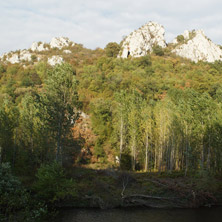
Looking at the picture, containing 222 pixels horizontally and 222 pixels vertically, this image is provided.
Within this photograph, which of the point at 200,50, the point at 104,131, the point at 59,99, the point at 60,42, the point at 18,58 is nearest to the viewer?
the point at 59,99

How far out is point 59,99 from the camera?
3334 cm

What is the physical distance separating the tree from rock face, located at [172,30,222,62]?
94.7m

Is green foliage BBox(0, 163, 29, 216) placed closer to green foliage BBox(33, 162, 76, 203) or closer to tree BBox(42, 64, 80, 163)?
green foliage BBox(33, 162, 76, 203)

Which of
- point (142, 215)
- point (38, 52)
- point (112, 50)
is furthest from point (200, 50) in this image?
point (142, 215)

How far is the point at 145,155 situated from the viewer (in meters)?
47.2

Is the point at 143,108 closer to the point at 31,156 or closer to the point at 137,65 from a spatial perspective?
the point at 31,156

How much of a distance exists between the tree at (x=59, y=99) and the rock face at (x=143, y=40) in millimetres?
81379

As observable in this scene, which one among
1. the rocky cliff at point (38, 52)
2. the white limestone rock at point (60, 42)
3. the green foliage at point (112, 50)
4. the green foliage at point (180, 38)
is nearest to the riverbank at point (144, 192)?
the rocky cliff at point (38, 52)

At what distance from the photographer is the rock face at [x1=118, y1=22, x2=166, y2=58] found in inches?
4473

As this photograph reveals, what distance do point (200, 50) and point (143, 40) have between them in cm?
2767

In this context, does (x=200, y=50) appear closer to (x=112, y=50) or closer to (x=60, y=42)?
(x=112, y=50)

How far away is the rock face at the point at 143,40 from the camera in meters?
114

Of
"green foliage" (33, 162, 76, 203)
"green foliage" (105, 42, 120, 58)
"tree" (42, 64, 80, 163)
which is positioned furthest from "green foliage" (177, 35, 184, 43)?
"green foliage" (33, 162, 76, 203)

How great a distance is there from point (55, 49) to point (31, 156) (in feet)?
350
